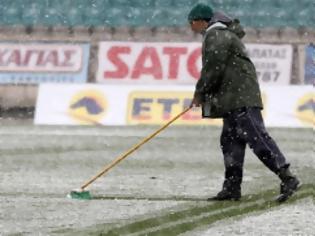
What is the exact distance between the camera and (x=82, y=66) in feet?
75.7

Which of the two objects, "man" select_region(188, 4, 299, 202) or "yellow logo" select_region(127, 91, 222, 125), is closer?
"man" select_region(188, 4, 299, 202)

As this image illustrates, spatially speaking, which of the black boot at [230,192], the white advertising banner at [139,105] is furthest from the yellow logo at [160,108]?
the black boot at [230,192]

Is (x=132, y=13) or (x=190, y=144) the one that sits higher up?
(x=132, y=13)

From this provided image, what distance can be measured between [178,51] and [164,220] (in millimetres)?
15884

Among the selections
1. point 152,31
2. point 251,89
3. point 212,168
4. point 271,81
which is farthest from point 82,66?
point 251,89

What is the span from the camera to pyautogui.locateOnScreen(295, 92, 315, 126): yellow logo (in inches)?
778

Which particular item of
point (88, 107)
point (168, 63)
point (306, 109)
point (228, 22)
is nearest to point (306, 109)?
point (306, 109)

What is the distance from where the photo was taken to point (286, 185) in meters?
8.12

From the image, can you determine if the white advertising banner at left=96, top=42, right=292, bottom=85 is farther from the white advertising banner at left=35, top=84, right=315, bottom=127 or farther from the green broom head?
the green broom head

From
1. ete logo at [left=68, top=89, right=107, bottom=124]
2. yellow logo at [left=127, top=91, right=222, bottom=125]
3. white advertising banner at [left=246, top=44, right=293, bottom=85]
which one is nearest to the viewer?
yellow logo at [left=127, top=91, right=222, bottom=125]

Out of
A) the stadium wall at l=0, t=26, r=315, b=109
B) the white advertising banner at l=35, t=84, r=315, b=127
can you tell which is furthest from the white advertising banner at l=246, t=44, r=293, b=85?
the white advertising banner at l=35, t=84, r=315, b=127

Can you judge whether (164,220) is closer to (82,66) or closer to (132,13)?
(82,66)

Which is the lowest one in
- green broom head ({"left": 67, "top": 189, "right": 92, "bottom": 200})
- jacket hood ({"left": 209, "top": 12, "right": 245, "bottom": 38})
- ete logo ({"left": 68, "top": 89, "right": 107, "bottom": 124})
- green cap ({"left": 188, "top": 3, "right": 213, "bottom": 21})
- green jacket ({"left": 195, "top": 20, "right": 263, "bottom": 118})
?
ete logo ({"left": 68, "top": 89, "right": 107, "bottom": 124})

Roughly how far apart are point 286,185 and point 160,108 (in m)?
12.6
